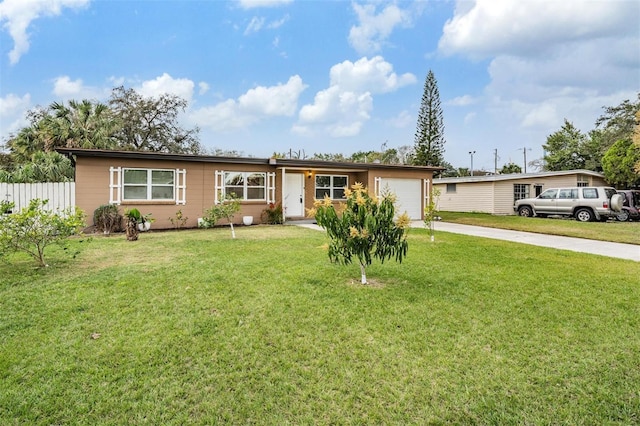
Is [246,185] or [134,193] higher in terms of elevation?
[246,185]

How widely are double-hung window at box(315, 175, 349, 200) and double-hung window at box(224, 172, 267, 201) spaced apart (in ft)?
8.96

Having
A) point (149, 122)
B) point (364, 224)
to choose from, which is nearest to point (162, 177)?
point (364, 224)

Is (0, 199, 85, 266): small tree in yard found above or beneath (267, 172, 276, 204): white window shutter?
beneath

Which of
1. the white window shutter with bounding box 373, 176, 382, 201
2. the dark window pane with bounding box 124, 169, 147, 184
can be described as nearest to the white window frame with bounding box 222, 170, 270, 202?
the dark window pane with bounding box 124, 169, 147, 184

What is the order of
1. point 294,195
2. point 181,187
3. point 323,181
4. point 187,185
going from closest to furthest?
point 181,187 → point 187,185 → point 294,195 → point 323,181

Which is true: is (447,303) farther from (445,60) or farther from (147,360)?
(445,60)

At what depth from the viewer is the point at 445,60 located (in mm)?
19031

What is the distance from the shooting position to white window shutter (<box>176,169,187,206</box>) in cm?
1195

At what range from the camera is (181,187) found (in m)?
12.0

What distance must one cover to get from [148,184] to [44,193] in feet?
9.80

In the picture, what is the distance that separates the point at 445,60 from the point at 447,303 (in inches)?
740

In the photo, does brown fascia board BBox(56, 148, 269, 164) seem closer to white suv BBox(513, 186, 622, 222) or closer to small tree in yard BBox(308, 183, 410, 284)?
small tree in yard BBox(308, 183, 410, 284)

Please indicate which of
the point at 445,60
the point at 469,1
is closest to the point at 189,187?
the point at 469,1

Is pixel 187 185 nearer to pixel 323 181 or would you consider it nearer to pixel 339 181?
pixel 323 181
